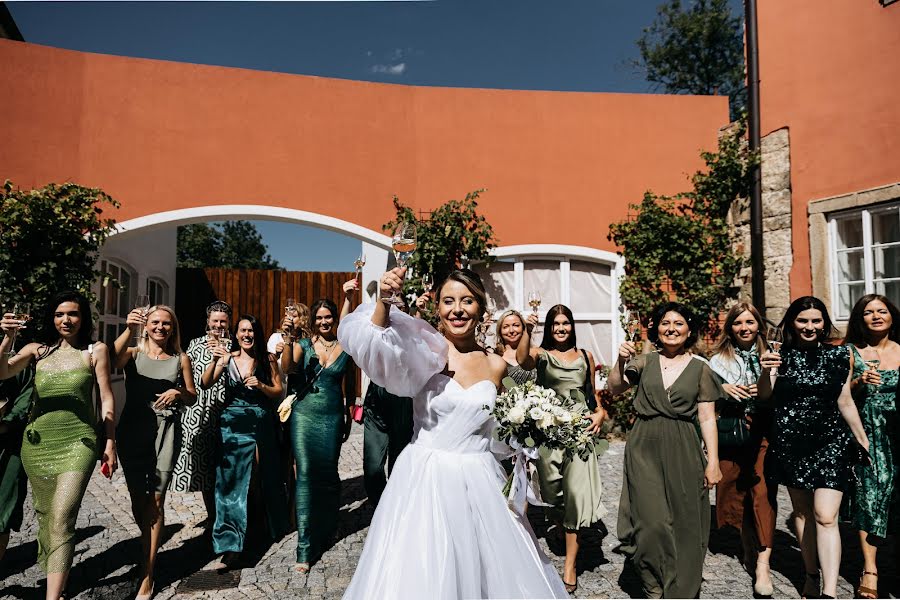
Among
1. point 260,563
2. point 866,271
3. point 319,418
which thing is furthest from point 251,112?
point 866,271

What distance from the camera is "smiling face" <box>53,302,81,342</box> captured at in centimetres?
361

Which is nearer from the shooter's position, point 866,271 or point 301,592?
point 301,592

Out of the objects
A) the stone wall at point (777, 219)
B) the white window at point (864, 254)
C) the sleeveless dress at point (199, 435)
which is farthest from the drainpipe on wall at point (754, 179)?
the sleeveless dress at point (199, 435)

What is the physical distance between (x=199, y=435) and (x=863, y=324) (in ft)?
16.1

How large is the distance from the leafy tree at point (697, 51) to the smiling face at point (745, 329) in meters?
18.7

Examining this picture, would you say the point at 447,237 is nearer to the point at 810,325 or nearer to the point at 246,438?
the point at 246,438

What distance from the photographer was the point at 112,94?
7633 millimetres

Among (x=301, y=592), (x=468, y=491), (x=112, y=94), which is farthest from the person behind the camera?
(x=112, y=94)

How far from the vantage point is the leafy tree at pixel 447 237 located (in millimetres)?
8102

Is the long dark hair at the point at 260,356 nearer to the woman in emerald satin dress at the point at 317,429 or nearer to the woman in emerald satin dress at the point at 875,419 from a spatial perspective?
the woman in emerald satin dress at the point at 317,429

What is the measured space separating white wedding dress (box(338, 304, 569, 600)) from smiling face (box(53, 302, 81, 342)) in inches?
87.9

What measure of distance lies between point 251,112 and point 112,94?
5.62 ft

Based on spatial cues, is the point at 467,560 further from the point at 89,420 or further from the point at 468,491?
the point at 89,420

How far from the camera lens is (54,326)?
368 cm
